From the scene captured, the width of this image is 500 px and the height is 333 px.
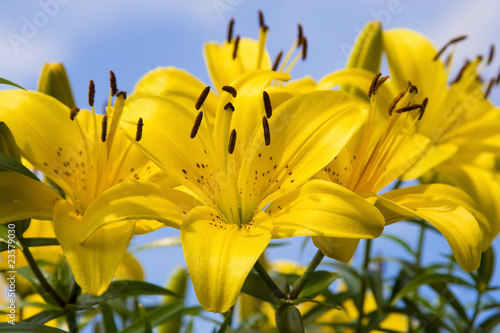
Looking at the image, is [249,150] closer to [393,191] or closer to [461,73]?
[393,191]

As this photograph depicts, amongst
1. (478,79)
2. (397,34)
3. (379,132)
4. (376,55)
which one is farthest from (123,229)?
(478,79)

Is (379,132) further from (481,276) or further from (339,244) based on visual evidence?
(481,276)

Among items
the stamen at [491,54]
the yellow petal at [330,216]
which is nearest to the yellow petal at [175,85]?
the yellow petal at [330,216]

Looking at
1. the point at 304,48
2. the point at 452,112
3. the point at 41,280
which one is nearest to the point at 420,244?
the point at 452,112

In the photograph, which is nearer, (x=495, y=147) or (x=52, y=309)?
(x=52, y=309)

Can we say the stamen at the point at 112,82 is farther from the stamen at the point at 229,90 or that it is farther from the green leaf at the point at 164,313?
the green leaf at the point at 164,313

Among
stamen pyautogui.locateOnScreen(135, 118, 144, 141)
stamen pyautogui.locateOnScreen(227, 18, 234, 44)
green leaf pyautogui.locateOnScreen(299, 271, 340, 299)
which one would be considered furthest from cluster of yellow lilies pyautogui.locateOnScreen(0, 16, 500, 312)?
stamen pyautogui.locateOnScreen(227, 18, 234, 44)
